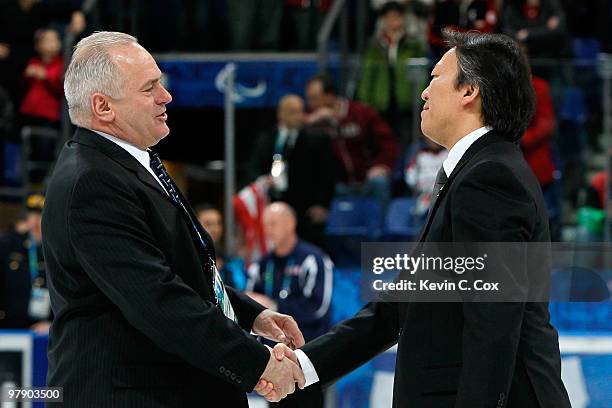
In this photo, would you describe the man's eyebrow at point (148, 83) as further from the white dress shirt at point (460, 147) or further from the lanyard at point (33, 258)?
the lanyard at point (33, 258)

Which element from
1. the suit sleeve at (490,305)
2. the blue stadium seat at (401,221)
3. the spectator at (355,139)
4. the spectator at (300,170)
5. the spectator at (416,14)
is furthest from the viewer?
the spectator at (416,14)

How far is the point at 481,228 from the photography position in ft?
11.1

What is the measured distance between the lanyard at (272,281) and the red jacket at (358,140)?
157 centimetres

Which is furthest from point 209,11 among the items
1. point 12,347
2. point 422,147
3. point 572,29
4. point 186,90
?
point 12,347

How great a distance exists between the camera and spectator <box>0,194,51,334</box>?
8477mm

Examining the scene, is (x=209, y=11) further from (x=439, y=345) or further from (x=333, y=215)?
(x=439, y=345)

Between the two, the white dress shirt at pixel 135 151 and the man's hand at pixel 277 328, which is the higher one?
the white dress shirt at pixel 135 151

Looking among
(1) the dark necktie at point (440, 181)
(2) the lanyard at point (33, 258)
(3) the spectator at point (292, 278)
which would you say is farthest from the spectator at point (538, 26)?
(1) the dark necktie at point (440, 181)

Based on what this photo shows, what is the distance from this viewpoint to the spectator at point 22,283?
8.48m

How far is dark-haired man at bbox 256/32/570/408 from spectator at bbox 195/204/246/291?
4.39m

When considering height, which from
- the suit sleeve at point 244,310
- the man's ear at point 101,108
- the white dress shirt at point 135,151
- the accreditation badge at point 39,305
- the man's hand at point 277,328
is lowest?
the accreditation badge at point 39,305

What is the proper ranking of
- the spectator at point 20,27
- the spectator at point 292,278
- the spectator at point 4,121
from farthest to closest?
the spectator at point 20,27 → the spectator at point 4,121 → the spectator at point 292,278

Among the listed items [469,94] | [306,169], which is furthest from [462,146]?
[306,169]

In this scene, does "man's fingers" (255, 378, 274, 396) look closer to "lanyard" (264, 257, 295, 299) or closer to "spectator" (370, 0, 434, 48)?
"lanyard" (264, 257, 295, 299)
